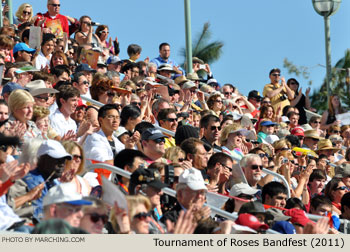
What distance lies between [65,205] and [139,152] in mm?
2402

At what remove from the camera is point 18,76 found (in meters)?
12.0

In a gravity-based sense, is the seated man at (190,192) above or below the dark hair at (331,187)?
above

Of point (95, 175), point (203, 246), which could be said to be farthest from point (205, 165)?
point (203, 246)

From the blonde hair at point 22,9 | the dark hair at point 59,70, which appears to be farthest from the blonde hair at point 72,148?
the blonde hair at point 22,9

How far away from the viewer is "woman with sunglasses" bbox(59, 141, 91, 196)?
8.06 m

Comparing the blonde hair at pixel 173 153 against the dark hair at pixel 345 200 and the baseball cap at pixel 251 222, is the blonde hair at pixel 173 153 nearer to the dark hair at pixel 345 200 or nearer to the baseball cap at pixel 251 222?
the dark hair at pixel 345 200

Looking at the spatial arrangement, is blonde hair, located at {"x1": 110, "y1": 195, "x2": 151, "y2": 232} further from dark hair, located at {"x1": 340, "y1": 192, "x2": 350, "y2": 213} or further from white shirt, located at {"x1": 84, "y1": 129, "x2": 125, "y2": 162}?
dark hair, located at {"x1": 340, "y1": 192, "x2": 350, "y2": 213}

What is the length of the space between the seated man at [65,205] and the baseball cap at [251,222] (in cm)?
175

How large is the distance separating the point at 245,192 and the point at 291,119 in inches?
341

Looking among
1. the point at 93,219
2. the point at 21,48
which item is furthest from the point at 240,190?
the point at 21,48

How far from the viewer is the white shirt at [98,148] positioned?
10023mm

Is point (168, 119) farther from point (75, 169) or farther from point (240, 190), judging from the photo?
point (75, 169)

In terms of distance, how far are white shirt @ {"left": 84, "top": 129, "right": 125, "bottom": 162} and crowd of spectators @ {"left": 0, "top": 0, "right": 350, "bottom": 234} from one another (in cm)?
2

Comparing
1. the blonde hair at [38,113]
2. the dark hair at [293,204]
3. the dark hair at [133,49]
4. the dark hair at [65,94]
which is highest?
the dark hair at [133,49]
